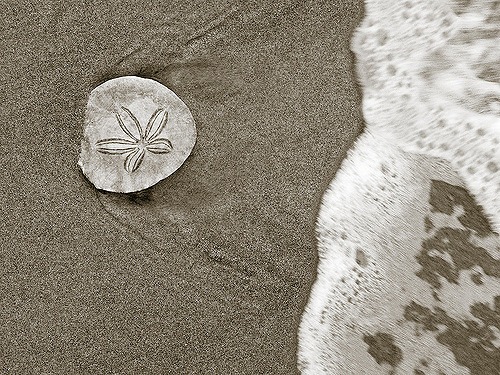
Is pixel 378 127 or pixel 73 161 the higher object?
pixel 73 161

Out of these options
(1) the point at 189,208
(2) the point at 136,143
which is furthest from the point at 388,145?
(2) the point at 136,143

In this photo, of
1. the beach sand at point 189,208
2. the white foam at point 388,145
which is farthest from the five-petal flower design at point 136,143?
the white foam at point 388,145

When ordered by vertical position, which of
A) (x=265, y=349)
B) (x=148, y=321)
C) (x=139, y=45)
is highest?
(x=139, y=45)

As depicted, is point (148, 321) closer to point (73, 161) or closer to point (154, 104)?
point (73, 161)

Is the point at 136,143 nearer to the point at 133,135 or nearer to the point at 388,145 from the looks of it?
the point at 133,135

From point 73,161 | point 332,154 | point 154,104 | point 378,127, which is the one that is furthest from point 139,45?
point 378,127

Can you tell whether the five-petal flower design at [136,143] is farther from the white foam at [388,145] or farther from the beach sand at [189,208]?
the white foam at [388,145]
